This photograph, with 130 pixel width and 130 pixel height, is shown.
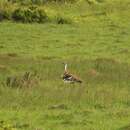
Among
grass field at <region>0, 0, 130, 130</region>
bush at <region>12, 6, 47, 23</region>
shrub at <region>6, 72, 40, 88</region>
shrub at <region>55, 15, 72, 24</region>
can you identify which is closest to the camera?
grass field at <region>0, 0, 130, 130</region>

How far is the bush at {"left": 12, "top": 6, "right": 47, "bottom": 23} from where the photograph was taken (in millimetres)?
32594

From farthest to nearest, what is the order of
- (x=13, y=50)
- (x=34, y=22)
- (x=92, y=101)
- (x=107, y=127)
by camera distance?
1. (x=34, y=22)
2. (x=13, y=50)
3. (x=92, y=101)
4. (x=107, y=127)

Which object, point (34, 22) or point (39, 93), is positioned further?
point (34, 22)

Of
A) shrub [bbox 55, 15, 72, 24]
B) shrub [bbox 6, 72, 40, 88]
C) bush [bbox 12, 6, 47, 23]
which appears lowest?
shrub [bbox 55, 15, 72, 24]

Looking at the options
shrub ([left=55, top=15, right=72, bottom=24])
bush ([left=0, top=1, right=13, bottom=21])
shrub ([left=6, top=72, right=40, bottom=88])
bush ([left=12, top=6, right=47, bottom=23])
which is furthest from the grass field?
bush ([left=0, top=1, right=13, bottom=21])

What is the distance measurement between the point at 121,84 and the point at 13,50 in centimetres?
736

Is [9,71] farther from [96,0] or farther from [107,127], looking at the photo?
[96,0]

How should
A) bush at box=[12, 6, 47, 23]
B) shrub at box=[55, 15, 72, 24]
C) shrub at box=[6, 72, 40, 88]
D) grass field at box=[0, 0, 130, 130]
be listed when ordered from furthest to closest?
shrub at box=[55, 15, 72, 24] < bush at box=[12, 6, 47, 23] < shrub at box=[6, 72, 40, 88] < grass field at box=[0, 0, 130, 130]

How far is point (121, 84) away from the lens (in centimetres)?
1947

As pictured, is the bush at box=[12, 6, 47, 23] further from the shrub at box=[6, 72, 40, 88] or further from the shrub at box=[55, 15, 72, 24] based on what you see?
the shrub at box=[6, 72, 40, 88]

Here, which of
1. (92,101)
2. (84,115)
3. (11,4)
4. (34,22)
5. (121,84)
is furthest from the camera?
(11,4)

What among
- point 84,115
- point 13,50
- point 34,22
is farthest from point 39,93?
point 34,22

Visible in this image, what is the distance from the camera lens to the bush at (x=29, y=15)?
107ft

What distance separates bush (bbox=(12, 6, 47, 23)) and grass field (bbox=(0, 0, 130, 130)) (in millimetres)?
637
